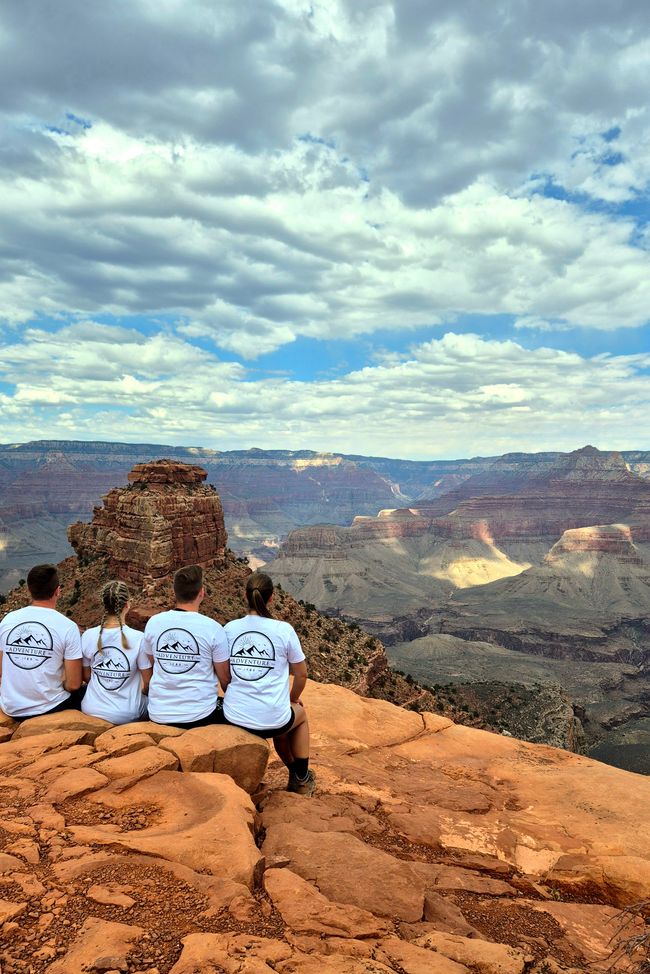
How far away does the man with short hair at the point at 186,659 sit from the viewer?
7.92 m

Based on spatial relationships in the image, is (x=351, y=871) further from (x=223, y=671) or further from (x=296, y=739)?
(x=223, y=671)

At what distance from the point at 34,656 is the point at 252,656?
3.34 m

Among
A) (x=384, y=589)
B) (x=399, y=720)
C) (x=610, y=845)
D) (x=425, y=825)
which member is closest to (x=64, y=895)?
(x=425, y=825)

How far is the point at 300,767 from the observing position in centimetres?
846

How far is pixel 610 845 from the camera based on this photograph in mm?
7875

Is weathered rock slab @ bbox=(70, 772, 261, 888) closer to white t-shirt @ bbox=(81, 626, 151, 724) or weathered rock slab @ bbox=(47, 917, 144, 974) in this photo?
weathered rock slab @ bbox=(47, 917, 144, 974)

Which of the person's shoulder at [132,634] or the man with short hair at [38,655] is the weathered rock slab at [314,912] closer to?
the person's shoulder at [132,634]

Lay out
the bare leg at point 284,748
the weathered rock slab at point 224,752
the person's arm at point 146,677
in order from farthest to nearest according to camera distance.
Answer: the bare leg at point 284,748, the person's arm at point 146,677, the weathered rock slab at point 224,752

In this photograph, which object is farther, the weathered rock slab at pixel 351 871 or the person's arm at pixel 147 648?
the person's arm at pixel 147 648

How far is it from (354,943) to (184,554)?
39.0m

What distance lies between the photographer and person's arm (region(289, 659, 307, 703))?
8.10 meters

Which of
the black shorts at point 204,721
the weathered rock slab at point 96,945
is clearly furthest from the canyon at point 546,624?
the weathered rock slab at point 96,945

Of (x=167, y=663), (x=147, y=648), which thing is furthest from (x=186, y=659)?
(x=147, y=648)

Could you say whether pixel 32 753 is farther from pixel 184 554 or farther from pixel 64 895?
pixel 184 554
